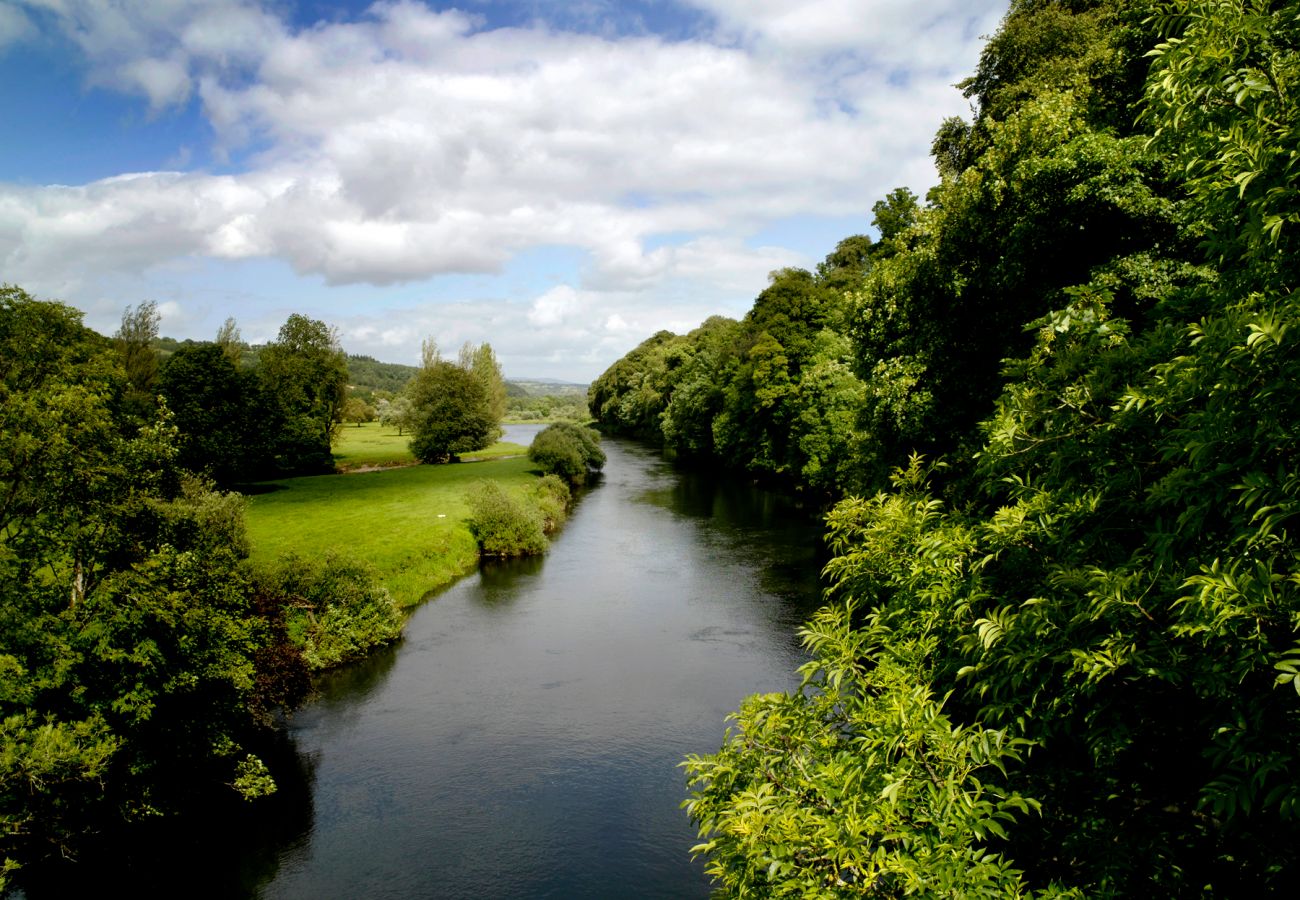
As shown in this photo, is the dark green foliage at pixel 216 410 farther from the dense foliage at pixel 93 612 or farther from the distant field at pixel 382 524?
the dense foliage at pixel 93 612

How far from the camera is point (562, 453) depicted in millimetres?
68188

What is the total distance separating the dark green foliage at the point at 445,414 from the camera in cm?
8075

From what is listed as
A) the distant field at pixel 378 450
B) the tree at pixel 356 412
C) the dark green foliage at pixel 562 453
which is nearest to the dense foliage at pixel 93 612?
the dark green foliage at pixel 562 453

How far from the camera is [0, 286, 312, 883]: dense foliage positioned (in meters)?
14.8

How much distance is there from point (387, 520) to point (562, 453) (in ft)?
81.7

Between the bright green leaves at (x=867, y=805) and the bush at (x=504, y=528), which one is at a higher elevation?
the bright green leaves at (x=867, y=805)

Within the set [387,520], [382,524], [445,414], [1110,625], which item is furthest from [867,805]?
[445,414]

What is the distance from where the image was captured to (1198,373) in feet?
18.9

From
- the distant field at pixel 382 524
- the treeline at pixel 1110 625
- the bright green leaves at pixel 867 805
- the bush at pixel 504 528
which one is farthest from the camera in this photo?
the bush at pixel 504 528

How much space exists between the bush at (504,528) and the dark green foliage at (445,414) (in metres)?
37.1

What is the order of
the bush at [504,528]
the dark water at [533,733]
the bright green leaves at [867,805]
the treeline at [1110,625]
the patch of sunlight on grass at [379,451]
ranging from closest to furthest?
the treeline at [1110,625]
the bright green leaves at [867,805]
the dark water at [533,733]
the bush at [504,528]
the patch of sunlight on grass at [379,451]

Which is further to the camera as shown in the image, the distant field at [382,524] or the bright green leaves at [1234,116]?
the distant field at [382,524]

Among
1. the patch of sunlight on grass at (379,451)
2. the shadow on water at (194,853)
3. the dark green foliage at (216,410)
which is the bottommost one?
the shadow on water at (194,853)

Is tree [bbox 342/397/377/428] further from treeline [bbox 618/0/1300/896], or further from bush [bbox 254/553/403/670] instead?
treeline [bbox 618/0/1300/896]
